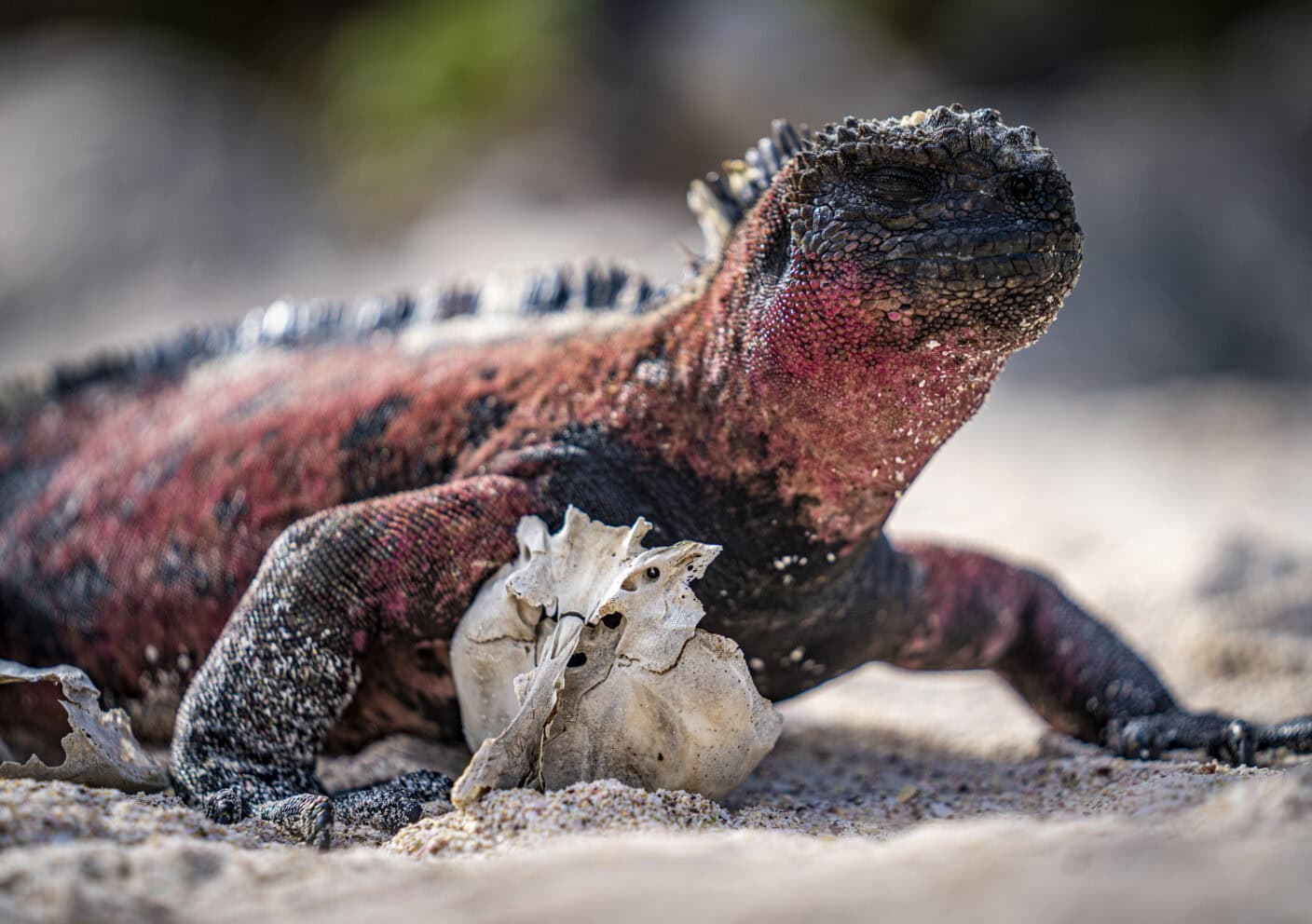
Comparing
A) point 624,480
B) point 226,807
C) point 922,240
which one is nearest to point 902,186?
point 922,240

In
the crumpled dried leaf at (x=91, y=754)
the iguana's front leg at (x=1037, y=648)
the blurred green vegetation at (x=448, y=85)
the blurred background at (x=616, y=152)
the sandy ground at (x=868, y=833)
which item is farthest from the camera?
the blurred green vegetation at (x=448, y=85)

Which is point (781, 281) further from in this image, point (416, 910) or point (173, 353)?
point (173, 353)

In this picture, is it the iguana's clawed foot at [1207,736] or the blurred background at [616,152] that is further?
the blurred background at [616,152]

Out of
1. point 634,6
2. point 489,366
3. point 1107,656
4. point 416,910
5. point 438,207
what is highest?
point 634,6

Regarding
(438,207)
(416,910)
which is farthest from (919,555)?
(438,207)

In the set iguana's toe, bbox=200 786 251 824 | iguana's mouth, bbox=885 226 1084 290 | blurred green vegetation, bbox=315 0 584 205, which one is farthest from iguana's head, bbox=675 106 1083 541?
blurred green vegetation, bbox=315 0 584 205

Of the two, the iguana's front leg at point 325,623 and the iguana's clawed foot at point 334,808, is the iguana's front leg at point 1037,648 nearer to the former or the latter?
the iguana's front leg at point 325,623

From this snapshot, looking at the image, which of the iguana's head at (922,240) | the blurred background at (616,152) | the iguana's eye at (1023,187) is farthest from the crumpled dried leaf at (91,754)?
the blurred background at (616,152)

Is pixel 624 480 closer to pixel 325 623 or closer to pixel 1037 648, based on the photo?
pixel 325 623
